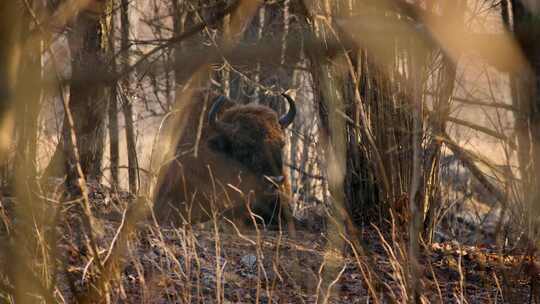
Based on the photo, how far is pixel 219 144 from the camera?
996 cm

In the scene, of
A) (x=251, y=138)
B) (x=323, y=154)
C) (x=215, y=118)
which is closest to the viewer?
(x=323, y=154)

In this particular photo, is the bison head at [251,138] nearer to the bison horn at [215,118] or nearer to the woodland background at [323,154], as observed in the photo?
the bison horn at [215,118]

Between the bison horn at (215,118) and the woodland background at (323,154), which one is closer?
the woodland background at (323,154)

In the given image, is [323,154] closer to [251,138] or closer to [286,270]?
[286,270]

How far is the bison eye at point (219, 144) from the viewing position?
32.6 feet

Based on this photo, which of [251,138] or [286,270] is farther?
[251,138]

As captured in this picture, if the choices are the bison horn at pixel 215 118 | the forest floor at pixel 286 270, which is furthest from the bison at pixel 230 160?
the forest floor at pixel 286 270

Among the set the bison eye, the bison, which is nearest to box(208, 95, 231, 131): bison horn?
the bison

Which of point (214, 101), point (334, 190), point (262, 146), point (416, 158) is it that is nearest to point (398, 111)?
point (334, 190)

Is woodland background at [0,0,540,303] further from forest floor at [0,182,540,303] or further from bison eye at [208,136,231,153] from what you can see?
bison eye at [208,136,231,153]

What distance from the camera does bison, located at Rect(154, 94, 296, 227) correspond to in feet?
30.5

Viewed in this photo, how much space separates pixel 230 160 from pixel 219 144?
0.78 ft

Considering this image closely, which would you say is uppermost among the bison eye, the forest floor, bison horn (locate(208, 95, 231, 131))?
bison horn (locate(208, 95, 231, 131))

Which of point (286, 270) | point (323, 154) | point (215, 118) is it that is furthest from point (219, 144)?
point (286, 270)
